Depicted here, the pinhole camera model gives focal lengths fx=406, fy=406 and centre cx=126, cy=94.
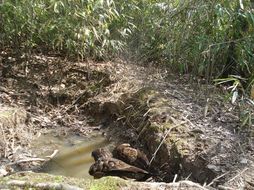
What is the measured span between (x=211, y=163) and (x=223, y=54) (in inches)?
72.0

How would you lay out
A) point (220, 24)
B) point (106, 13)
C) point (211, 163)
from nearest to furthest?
point (211, 163), point (220, 24), point (106, 13)

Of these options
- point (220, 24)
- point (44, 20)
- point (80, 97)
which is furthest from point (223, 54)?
point (44, 20)

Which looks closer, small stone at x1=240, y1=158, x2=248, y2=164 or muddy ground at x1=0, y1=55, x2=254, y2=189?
small stone at x1=240, y1=158, x2=248, y2=164

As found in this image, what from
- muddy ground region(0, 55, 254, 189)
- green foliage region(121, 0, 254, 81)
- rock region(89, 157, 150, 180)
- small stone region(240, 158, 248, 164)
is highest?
green foliage region(121, 0, 254, 81)

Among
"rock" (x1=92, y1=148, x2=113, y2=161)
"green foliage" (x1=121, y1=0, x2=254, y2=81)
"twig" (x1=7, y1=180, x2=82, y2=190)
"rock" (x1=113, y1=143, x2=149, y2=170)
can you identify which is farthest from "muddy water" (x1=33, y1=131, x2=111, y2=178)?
"green foliage" (x1=121, y1=0, x2=254, y2=81)

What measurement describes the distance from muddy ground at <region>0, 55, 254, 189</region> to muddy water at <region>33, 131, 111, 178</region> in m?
0.10

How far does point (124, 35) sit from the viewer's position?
5.79 m

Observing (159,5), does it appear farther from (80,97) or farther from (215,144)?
(215,144)

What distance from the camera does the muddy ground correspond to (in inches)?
145

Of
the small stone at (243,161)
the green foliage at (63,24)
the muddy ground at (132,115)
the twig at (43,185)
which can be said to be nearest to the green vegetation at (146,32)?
the green foliage at (63,24)

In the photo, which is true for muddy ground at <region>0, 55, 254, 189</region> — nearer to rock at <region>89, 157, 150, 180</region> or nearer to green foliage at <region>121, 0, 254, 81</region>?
Answer: rock at <region>89, 157, 150, 180</region>

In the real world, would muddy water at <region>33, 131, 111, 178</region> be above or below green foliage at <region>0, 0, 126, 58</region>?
below

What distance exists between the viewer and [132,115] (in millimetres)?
4809

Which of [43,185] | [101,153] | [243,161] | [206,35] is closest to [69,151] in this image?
[101,153]
